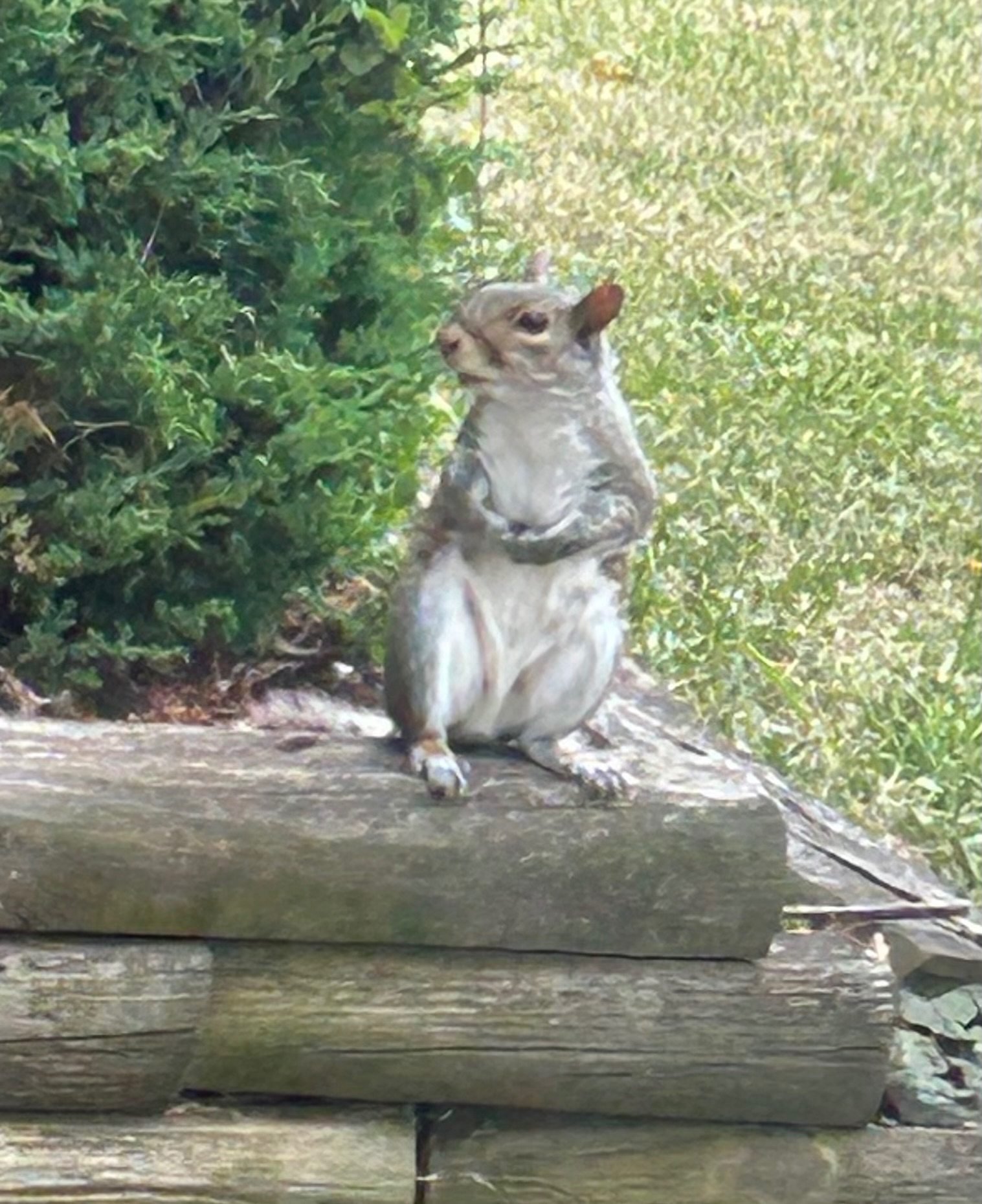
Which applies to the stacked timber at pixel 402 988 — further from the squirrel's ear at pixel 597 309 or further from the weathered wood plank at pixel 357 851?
the squirrel's ear at pixel 597 309

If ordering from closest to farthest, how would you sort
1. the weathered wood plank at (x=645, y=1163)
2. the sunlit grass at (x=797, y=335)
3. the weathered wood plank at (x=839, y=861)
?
the weathered wood plank at (x=645, y=1163) < the weathered wood plank at (x=839, y=861) < the sunlit grass at (x=797, y=335)

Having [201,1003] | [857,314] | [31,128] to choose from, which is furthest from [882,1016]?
[857,314]

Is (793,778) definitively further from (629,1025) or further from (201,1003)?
(201,1003)

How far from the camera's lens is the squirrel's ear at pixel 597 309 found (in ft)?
7.89

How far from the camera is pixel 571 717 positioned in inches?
102

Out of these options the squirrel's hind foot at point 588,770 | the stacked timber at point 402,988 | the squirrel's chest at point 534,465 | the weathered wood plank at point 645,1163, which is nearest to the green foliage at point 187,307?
the stacked timber at point 402,988

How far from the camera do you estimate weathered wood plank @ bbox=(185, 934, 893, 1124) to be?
2523 mm

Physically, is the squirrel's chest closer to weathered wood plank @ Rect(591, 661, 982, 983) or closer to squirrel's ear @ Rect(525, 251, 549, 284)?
squirrel's ear @ Rect(525, 251, 549, 284)

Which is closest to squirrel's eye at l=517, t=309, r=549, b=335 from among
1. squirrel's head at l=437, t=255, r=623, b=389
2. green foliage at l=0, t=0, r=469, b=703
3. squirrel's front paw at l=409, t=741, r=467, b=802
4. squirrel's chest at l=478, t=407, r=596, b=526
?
squirrel's head at l=437, t=255, r=623, b=389

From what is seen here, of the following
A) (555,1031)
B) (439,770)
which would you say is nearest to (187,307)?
(439,770)

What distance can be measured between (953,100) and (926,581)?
228 centimetres

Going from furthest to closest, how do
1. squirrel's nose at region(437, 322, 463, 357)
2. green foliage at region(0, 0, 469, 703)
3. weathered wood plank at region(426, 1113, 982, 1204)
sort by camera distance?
green foliage at region(0, 0, 469, 703) → weathered wood plank at region(426, 1113, 982, 1204) → squirrel's nose at region(437, 322, 463, 357)

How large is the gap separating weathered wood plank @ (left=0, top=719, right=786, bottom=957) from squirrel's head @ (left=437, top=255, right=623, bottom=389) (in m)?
Result: 0.52

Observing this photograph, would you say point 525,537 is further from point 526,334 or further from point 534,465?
point 526,334
